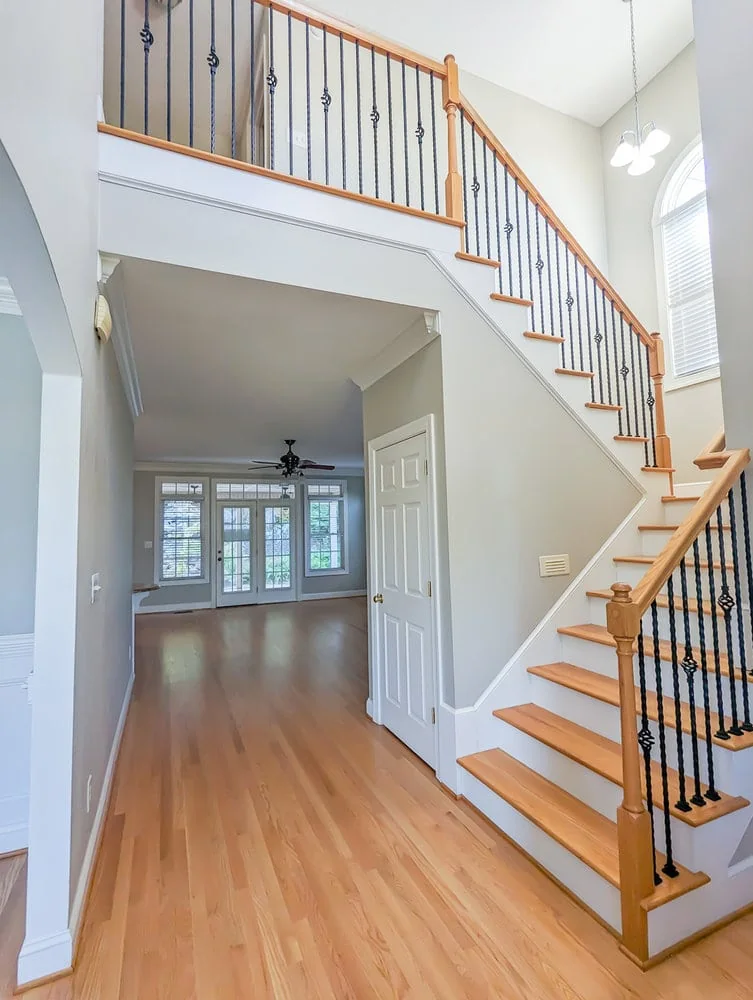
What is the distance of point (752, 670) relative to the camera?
1.92 metres

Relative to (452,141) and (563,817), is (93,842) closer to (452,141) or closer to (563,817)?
(563,817)

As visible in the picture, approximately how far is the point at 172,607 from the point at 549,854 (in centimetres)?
816

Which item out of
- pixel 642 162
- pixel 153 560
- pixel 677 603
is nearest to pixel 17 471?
pixel 677 603

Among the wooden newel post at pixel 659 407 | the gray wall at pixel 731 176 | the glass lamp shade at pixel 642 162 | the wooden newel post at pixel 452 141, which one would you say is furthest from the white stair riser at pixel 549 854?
the glass lamp shade at pixel 642 162

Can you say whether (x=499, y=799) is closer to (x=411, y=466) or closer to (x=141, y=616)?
(x=411, y=466)

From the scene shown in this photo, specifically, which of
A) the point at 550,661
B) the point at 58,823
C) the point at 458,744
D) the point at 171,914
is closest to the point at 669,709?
the point at 550,661

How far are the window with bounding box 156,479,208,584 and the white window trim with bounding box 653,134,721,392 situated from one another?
25.5ft

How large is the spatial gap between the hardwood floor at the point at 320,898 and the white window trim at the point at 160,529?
5751 mm

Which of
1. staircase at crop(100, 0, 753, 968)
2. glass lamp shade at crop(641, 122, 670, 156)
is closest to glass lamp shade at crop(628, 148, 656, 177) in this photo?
glass lamp shade at crop(641, 122, 670, 156)

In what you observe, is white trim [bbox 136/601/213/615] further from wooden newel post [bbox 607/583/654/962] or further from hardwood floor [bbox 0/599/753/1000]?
wooden newel post [bbox 607/583/654/962]

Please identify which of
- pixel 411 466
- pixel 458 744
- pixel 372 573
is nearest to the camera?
pixel 458 744

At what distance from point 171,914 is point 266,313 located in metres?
2.75

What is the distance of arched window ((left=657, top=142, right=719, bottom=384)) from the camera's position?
4344 millimetres

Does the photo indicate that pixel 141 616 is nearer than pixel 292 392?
No
